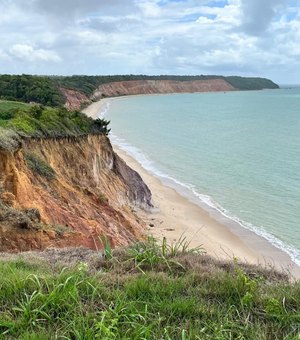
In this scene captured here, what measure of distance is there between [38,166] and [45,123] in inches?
198

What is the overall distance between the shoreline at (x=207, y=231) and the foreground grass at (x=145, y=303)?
10666mm

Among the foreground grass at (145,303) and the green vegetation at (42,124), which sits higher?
the green vegetation at (42,124)

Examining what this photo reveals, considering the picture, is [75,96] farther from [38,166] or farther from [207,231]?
[38,166]

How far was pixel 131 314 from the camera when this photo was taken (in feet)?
16.3

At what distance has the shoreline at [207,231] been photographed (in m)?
18.5

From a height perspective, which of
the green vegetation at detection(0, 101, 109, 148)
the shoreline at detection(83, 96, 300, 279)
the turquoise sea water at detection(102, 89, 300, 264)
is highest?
the green vegetation at detection(0, 101, 109, 148)

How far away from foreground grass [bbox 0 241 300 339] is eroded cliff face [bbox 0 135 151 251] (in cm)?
313

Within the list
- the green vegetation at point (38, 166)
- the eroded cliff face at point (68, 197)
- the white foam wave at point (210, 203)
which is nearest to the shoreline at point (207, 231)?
the white foam wave at point (210, 203)

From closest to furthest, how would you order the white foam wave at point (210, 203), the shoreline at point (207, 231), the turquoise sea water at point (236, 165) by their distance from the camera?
the shoreline at point (207, 231) < the white foam wave at point (210, 203) < the turquoise sea water at point (236, 165)

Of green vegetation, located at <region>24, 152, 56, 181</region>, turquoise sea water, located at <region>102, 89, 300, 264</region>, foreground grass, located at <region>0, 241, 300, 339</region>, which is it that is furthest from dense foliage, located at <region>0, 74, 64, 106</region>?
foreground grass, located at <region>0, 241, 300, 339</region>

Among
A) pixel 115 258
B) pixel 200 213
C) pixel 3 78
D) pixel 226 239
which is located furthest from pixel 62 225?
pixel 3 78

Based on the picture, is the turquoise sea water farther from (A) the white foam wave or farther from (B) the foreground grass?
(B) the foreground grass

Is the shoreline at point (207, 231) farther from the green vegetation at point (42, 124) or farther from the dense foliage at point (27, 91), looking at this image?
the dense foliage at point (27, 91)

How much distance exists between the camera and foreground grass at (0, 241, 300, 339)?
186 inches
